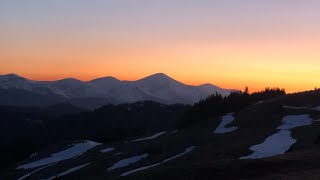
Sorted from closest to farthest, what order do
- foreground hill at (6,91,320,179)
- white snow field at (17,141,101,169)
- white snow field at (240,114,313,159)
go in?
foreground hill at (6,91,320,179)
white snow field at (240,114,313,159)
white snow field at (17,141,101,169)

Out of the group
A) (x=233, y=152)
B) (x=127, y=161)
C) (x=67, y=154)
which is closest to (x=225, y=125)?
(x=127, y=161)

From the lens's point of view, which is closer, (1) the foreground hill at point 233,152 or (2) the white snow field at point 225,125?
(1) the foreground hill at point 233,152

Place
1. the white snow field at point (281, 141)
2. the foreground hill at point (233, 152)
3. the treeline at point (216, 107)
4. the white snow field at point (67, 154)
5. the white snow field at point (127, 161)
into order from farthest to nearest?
the white snow field at point (67, 154), the treeline at point (216, 107), the white snow field at point (127, 161), the white snow field at point (281, 141), the foreground hill at point (233, 152)

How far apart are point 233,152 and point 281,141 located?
8010mm

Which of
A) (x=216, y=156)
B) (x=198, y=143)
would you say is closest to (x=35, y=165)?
(x=198, y=143)

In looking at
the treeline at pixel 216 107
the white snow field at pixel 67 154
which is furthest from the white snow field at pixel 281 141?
the white snow field at pixel 67 154

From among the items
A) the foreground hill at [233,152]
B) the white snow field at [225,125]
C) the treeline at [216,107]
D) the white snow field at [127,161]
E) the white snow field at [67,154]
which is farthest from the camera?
the white snow field at [67,154]

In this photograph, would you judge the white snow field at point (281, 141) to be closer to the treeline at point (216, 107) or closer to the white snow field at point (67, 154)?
the treeline at point (216, 107)

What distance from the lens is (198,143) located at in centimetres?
7156

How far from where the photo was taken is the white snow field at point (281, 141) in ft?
179

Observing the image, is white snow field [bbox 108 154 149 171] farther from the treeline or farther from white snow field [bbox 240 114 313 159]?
the treeline

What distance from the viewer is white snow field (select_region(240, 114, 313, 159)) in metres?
54.6

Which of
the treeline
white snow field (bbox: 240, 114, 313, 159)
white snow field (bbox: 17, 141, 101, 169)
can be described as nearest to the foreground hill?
white snow field (bbox: 240, 114, 313, 159)

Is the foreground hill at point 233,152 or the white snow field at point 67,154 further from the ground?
the foreground hill at point 233,152
